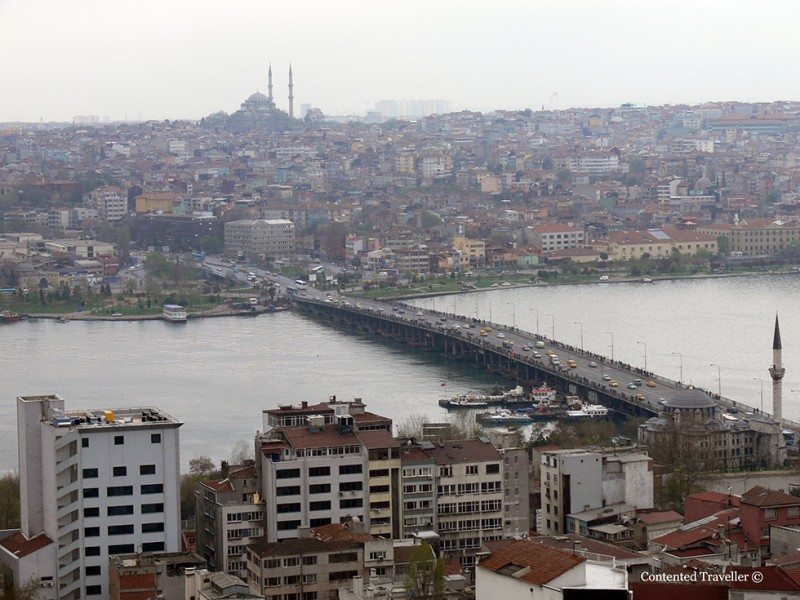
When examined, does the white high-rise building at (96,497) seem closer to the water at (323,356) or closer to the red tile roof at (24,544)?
the red tile roof at (24,544)

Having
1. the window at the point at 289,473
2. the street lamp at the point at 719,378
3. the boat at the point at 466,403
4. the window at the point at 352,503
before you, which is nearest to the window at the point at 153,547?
the window at the point at 289,473

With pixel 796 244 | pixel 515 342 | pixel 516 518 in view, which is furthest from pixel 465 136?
pixel 516 518

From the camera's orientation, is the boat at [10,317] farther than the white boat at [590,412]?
Yes

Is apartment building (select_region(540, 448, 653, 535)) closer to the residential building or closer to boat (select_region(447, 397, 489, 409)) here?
the residential building

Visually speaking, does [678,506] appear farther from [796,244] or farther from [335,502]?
[796,244]

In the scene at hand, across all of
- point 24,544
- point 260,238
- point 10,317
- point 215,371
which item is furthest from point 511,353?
point 260,238

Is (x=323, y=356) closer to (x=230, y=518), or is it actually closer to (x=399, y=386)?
(x=399, y=386)

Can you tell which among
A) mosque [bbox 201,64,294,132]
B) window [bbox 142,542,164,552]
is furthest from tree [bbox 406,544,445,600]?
mosque [bbox 201,64,294,132]
